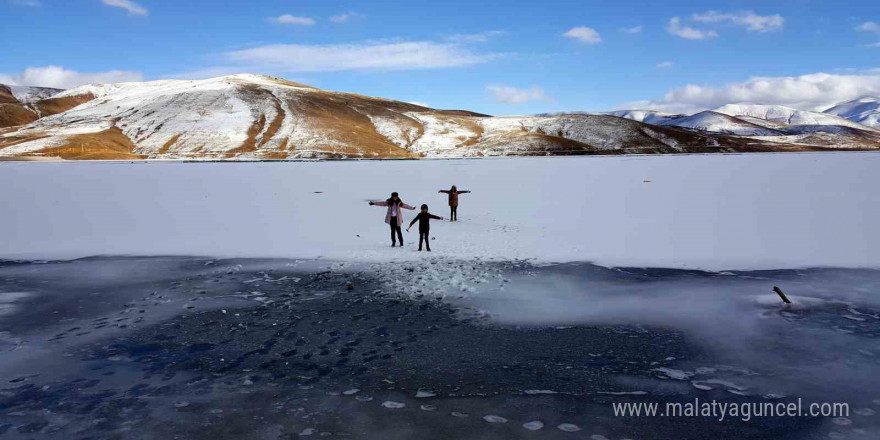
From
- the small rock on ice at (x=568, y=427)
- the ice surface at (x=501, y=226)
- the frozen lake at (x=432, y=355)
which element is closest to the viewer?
the small rock on ice at (x=568, y=427)

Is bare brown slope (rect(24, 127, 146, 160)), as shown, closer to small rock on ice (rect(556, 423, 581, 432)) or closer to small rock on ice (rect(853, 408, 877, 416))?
small rock on ice (rect(556, 423, 581, 432))

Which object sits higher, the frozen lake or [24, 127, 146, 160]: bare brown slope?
[24, 127, 146, 160]: bare brown slope

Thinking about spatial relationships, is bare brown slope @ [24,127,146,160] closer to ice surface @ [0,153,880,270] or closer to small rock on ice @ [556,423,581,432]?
ice surface @ [0,153,880,270]

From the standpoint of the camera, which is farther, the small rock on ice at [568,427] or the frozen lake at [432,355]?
the frozen lake at [432,355]

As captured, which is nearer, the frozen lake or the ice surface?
the frozen lake

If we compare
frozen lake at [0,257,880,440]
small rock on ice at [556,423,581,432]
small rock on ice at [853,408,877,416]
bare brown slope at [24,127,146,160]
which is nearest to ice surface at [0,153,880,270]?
frozen lake at [0,257,880,440]

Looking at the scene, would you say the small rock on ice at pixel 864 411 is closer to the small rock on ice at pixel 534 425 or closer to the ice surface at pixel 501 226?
the small rock on ice at pixel 534 425

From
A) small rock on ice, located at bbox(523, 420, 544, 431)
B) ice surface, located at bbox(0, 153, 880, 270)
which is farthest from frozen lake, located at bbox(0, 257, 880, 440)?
ice surface, located at bbox(0, 153, 880, 270)

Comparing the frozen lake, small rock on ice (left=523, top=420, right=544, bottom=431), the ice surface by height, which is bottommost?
small rock on ice (left=523, top=420, right=544, bottom=431)

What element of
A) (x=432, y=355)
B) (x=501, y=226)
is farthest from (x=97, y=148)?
(x=432, y=355)

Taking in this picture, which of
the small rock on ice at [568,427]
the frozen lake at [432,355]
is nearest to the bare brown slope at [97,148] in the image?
the frozen lake at [432,355]

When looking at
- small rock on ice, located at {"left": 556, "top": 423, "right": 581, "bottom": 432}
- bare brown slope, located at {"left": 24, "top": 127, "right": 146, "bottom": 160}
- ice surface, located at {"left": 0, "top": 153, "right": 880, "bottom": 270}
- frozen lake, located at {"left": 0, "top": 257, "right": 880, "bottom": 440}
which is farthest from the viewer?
bare brown slope, located at {"left": 24, "top": 127, "right": 146, "bottom": 160}

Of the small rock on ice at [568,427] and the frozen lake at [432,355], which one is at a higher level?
the frozen lake at [432,355]

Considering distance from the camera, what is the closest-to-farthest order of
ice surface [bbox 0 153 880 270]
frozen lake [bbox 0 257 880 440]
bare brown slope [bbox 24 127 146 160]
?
frozen lake [bbox 0 257 880 440], ice surface [bbox 0 153 880 270], bare brown slope [bbox 24 127 146 160]
